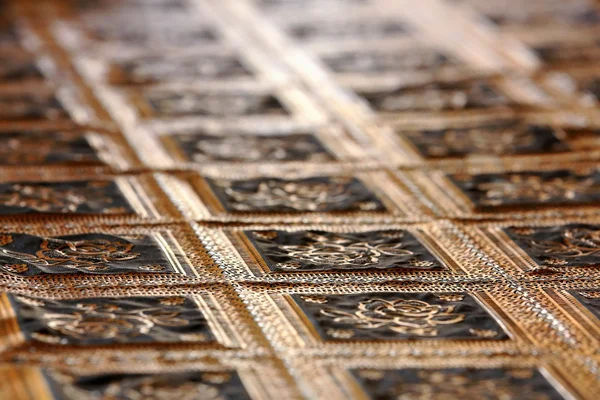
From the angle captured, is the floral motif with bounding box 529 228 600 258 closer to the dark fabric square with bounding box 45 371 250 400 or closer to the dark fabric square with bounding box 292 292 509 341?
the dark fabric square with bounding box 292 292 509 341

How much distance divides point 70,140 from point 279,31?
5.45 feet

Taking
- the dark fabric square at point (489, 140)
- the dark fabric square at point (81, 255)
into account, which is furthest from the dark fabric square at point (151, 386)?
the dark fabric square at point (489, 140)

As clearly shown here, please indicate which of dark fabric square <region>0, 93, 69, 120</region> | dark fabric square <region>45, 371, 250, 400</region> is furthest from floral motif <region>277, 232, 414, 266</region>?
dark fabric square <region>0, 93, 69, 120</region>

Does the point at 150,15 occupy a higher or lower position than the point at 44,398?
higher

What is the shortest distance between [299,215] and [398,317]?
0.55m

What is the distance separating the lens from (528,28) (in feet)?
13.8

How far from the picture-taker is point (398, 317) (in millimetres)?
1690

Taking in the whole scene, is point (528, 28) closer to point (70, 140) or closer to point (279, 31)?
point (279, 31)

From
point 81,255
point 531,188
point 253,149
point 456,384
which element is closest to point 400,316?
point 456,384

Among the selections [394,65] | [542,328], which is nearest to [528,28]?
[394,65]

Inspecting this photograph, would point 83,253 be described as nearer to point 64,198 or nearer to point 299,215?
point 64,198

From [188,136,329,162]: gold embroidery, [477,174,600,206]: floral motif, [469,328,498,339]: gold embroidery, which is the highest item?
[188,136,329,162]: gold embroidery

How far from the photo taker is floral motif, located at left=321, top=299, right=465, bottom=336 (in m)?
1.66

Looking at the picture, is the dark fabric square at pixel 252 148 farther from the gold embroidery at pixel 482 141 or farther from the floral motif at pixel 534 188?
the floral motif at pixel 534 188
